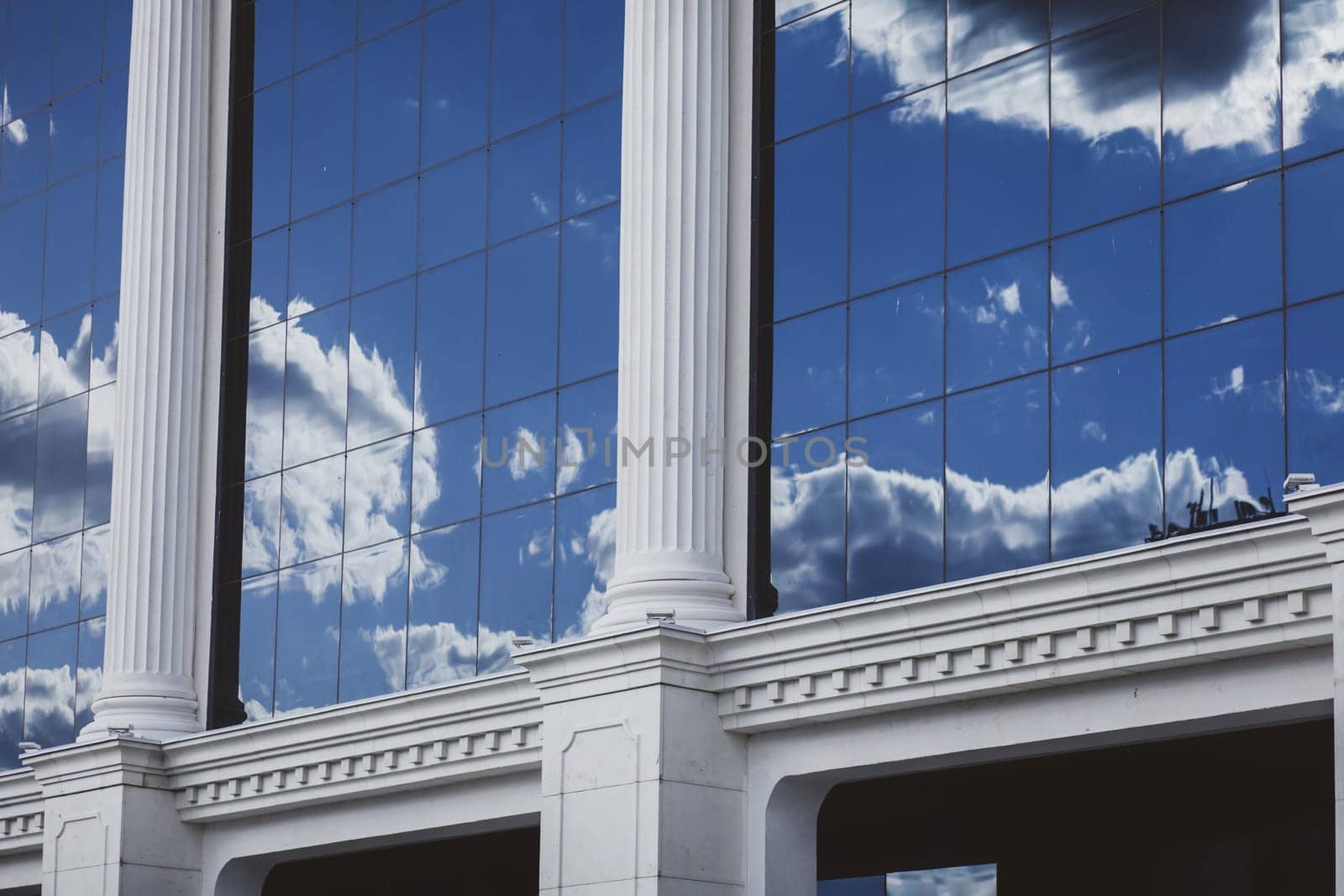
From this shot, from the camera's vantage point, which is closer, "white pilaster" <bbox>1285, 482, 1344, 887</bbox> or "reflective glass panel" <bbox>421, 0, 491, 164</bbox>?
"white pilaster" <bbox>1285, 482, 1344, 887</bbox>

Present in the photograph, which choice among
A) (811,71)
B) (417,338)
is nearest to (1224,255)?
(811,71)

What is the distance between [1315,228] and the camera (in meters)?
19.2

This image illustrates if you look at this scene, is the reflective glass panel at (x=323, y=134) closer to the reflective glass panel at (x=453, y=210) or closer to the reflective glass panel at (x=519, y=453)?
the reflective glass panel at (x=453, y=210)

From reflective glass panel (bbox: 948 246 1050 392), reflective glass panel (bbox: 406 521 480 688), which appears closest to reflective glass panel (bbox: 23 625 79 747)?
reflective glass panel (bbox: 406 521 480 688)

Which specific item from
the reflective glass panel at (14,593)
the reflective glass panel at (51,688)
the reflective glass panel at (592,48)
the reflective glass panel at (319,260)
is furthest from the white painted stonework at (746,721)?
the reflective glass panel at (592,48)

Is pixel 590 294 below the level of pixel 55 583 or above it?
above

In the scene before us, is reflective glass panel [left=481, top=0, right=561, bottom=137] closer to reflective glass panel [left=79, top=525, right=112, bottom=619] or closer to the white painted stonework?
the white painted stonework

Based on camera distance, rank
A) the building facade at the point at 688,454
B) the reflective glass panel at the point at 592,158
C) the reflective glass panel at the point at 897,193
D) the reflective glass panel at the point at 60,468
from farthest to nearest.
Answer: the reflective glass panel at the point at 60,468, the reflective glass panel at the point at 592,158, the reflective glass panel at the point at 897,193, the building facade at the point at 688,454

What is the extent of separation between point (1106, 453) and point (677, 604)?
5085mm

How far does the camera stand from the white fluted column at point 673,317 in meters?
23.5

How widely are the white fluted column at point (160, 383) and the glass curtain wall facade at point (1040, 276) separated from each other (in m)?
10.2

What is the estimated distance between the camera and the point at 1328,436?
18.9 meters

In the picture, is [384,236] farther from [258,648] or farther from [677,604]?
[677,604]

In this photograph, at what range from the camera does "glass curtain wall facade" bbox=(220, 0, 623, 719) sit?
85.4ft
